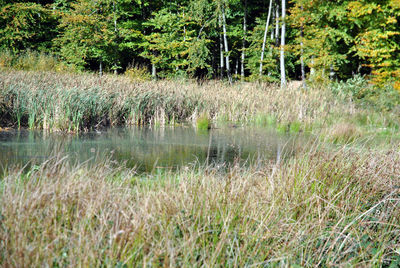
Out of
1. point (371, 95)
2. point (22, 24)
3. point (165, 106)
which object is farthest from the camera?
point (22, 24)

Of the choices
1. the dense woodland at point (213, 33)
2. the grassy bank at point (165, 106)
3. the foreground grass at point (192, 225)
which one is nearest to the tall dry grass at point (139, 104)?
the grassy bank at point (165, 106)

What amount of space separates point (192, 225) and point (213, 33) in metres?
21.5

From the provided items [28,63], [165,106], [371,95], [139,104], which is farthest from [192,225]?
[28,63]

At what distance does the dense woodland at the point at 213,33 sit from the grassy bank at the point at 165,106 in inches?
163

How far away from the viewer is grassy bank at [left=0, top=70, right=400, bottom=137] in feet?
30.1

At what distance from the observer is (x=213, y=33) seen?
2328cm

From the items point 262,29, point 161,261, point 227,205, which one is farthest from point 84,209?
point 262,29

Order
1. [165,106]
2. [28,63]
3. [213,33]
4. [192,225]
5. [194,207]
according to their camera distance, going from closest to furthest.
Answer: [192,225]
[194,207]
[165,106]
[28,63]
[213,33]

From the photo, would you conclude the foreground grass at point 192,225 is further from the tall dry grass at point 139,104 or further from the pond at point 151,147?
the tall dry grass at point 139,104

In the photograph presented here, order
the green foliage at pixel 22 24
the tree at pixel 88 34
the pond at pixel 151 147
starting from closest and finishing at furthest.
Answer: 1. the pond at pixel 151 147
2. the tree at pixel 88 34
3. the green foliage at pixel 22 24

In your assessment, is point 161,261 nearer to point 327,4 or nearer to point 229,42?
point 327,4

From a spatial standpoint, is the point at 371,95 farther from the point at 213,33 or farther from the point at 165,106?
the point at 213,33

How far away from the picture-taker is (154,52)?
76.9 ft

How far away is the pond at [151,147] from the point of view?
5.99 m
